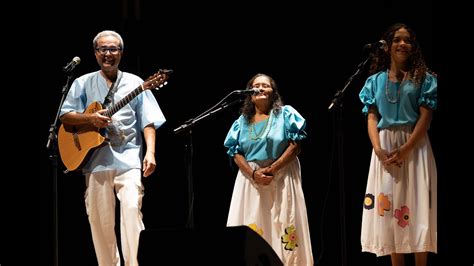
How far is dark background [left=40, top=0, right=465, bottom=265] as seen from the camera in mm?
6422

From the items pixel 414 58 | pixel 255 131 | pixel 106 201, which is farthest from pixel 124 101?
pixel 414 58

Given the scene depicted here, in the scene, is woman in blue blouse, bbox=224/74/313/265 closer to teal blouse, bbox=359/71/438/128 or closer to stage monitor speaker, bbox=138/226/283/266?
teal blouse, bbox=359/71/438/128

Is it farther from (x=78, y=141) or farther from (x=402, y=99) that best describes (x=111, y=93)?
(x=402, y=99)

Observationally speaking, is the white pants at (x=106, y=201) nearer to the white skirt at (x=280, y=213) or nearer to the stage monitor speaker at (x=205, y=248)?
the white skirt at (x=280, y=213)

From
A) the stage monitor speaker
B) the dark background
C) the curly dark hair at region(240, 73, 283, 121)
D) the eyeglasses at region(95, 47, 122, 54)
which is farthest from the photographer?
the dark background

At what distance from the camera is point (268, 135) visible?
5809 millimetres

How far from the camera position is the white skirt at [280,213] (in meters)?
5.68

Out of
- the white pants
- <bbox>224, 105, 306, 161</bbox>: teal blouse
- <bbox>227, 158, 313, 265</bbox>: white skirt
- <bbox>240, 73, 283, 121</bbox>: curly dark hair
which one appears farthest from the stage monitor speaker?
<bbox>240, 73, 283, 121</bbox>: curly dark hair

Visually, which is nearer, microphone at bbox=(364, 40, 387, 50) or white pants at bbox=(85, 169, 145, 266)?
microphone at bbox=(364, 40, 387, 50)

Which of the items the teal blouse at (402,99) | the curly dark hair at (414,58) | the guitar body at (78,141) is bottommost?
the guitar body at (78,141)

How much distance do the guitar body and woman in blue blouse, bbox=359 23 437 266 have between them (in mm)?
1796

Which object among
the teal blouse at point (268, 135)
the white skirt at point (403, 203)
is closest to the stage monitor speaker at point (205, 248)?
the white skirt at point (403, 203)

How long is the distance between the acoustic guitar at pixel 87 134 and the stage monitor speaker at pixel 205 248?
5.94 feet

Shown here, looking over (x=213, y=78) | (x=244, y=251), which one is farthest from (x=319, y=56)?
(x=244, y=251)
